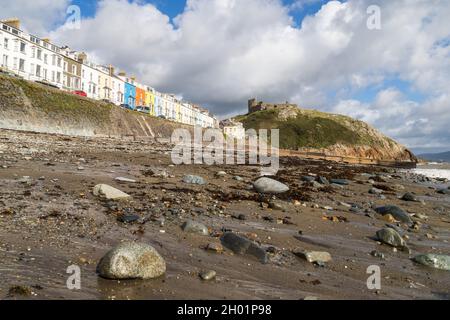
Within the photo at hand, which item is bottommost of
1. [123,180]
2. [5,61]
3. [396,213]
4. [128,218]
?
[396,213]

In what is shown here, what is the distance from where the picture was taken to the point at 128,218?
756cm

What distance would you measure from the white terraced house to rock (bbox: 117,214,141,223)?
52.3 metres

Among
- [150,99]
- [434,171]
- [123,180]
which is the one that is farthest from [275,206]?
[150,99]

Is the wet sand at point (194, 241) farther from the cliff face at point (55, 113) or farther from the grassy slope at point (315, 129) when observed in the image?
the grassy slope at point (315, 129)

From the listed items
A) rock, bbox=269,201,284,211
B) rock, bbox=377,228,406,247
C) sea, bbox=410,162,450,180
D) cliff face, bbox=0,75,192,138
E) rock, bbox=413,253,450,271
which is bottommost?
rock, bbox=413,253,450,271

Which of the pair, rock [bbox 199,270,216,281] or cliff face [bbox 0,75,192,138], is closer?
rock [bbox 199,270,216,281]

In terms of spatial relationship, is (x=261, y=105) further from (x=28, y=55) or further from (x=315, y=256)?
(x=315, y=256)

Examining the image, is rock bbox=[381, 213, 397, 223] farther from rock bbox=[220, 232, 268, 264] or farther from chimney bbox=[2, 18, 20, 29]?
chimney bbox=[2, 18, 20, 29]

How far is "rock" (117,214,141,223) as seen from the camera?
7.50 meters

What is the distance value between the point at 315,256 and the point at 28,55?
6998 cm

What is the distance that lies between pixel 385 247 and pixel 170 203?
5523 mm

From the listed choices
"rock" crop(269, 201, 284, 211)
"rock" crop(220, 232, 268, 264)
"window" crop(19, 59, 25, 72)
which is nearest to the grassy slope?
"window" crop(19, 59, 25, 72)

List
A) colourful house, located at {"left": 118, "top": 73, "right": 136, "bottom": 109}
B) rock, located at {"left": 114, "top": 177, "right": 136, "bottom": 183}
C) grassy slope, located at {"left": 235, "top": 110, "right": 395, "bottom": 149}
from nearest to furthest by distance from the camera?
1. rock, located at {"left": 114, "top": 177, "right": 136, "bottom": 183}
2. colourful house, located at {"left": 118, "top": 73, "right": 136, "bottom": 109}
3. grassy slope, located at {"left": 235, "top": 110, "right": 395, "bottom": 149}
